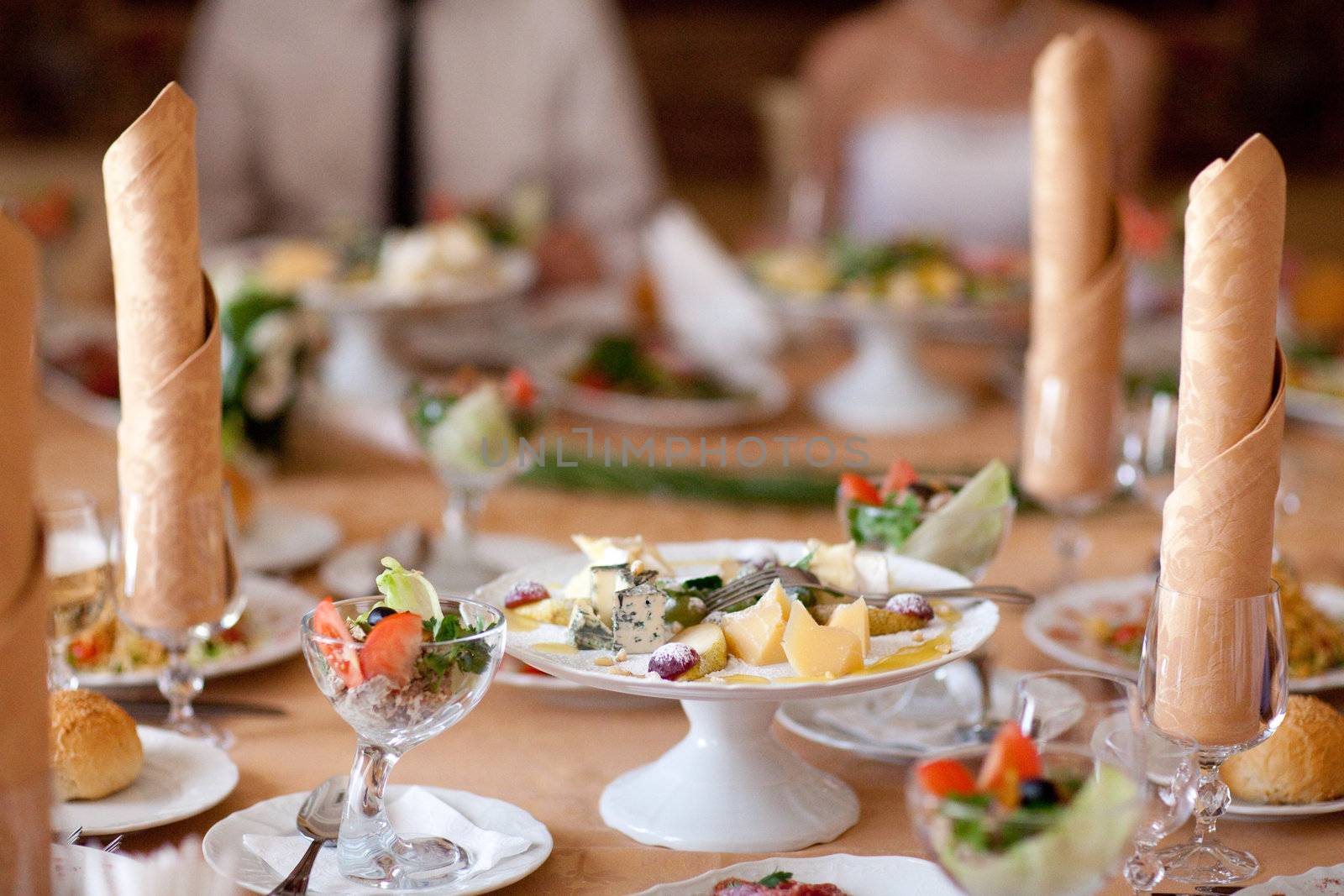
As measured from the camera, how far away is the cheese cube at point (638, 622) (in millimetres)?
1159

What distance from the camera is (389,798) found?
1217 millimetres

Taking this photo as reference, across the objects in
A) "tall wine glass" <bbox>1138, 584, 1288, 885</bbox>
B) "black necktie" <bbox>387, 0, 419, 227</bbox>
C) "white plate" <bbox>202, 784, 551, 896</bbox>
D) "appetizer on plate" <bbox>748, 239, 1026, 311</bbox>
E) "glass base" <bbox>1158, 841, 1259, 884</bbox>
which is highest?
"black necktie" <bbox>387, 0, 419, 227</bbox>

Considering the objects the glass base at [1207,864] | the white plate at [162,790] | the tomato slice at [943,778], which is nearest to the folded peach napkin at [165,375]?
the white plate at [162,790]

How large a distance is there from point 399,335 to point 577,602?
208 cm

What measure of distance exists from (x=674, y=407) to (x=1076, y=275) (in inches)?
40.5

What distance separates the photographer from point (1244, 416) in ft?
3.65

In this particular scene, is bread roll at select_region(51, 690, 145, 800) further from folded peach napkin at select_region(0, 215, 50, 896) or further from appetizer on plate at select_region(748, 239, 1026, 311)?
appetizer on plate at select_region(748, 239, 1026, 311)

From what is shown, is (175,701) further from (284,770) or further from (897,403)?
(897,403)

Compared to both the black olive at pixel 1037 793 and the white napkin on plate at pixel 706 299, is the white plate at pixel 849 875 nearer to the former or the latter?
the black olive at pixel 1037 793

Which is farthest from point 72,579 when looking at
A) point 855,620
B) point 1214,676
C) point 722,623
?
point 1214,676

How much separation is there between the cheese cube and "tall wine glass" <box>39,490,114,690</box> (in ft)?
1.72

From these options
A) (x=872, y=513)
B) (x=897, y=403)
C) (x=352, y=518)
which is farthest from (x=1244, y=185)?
(x=897, y=403)

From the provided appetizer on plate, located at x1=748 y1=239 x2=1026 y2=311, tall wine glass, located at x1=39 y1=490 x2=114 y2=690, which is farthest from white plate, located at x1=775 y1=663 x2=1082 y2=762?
appetizer on plate, located at x1=748 y1=239 x2=1026 y2=311

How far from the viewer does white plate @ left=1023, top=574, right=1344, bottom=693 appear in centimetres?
154
